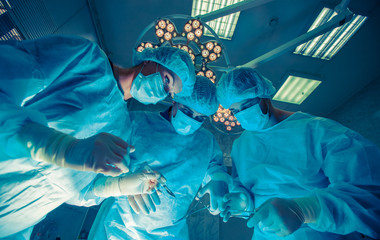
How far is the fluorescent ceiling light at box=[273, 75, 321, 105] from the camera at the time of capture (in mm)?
3133

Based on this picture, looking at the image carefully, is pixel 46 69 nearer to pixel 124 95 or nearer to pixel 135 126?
pixel 124 95

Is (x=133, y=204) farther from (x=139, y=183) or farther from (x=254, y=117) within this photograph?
(x=254, y=117)

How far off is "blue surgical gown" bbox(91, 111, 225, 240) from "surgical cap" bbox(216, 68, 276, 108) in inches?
21.6

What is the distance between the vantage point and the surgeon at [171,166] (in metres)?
1.50

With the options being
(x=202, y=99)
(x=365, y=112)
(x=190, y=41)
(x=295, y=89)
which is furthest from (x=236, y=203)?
(x=365, y=112)

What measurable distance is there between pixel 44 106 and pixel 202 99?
1.12 meters

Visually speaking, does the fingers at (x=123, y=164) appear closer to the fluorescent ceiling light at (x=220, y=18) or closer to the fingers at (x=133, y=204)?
the fingers at (x=133, y=204)

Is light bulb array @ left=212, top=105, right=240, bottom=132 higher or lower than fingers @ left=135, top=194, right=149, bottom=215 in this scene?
lower

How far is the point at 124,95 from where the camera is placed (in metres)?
1.46

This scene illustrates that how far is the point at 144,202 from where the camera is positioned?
1.40 metres

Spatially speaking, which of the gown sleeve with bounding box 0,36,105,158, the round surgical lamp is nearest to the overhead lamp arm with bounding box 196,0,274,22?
the round surgical lamp

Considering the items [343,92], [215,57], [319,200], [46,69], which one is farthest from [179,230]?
[343,92]

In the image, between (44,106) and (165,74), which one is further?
(165,74)

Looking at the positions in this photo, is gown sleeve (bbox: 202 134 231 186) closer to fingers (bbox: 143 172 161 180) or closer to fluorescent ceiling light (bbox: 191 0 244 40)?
fingers (bbox: 143 172 161 180)
